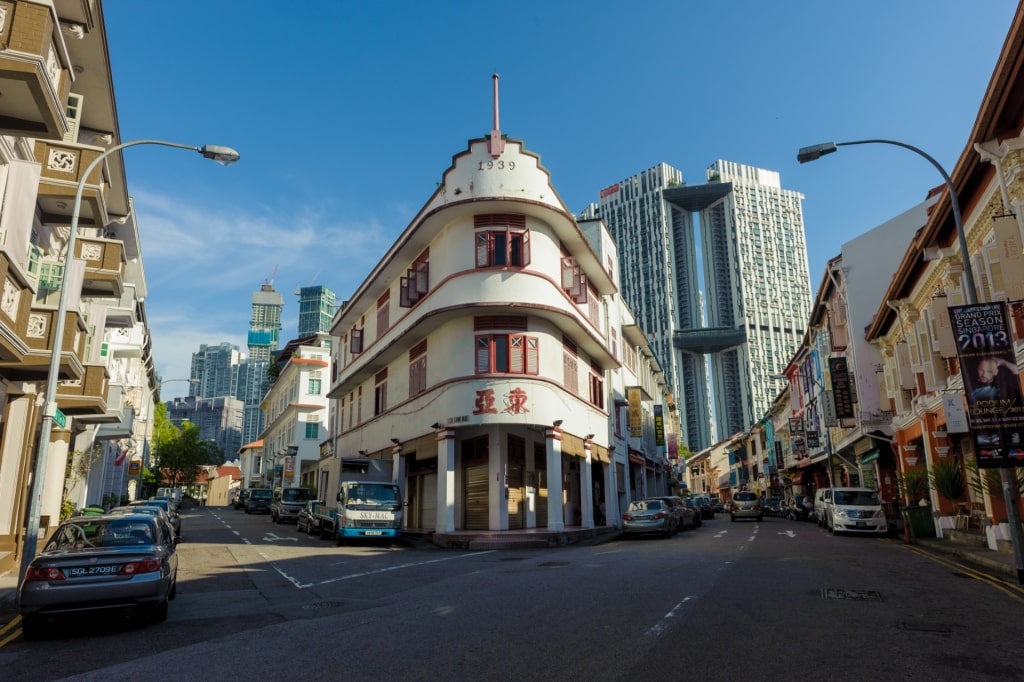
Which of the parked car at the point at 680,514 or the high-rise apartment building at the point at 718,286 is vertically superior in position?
the high-rise apartment building at the point at 718,286

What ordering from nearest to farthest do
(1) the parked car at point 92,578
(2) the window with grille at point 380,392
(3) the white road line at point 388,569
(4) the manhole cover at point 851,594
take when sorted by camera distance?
1. (1) the parked car at point 92,578
2. (4) the manhole cover at point 851,594
3. (3) the white road line at point 388,569
4. (2) the window with grille at point 380,392

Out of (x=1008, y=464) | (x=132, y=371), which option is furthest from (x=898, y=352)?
(x=132, y=371)

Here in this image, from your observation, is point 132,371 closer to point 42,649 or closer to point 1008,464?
point 42,649

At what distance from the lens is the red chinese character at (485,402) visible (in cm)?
2389

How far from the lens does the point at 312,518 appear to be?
1152 inches

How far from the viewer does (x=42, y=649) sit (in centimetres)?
764

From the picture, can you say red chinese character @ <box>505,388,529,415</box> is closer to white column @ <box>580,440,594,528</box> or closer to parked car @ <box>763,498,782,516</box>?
white column @ <box>580,440,594,528</box>

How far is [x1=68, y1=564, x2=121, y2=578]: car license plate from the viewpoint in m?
8.29

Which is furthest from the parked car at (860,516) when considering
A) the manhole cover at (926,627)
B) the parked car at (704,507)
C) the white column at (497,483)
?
the parked car at (704,507)

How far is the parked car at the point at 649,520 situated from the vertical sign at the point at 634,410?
43.0ft

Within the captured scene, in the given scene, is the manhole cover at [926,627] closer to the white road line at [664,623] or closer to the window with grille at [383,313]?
the white road line at [664,623]

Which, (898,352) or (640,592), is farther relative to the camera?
(898,352)

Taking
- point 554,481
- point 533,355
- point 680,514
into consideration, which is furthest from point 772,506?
point 533,355

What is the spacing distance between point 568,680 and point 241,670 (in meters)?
3.11
